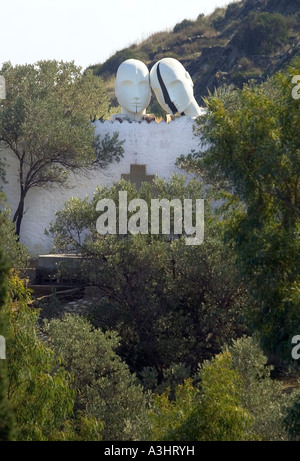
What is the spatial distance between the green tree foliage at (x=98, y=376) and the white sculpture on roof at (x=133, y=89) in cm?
789

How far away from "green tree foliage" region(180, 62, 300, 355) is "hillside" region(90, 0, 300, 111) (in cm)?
2520

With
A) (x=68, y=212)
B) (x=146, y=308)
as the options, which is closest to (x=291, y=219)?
(x=146, y=308)

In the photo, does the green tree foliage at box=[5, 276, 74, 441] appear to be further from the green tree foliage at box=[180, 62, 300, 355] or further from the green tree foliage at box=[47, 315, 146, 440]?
the green tree foliage at box=[180, 62, 300, 355]

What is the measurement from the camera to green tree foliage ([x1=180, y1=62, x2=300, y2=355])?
10.4 metres

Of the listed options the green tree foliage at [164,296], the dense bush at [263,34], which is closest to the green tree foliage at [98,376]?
the green tree foliage at [164,296]

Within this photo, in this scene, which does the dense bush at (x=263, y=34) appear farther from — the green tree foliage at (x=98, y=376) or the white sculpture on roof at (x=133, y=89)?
the green tree foliage at (x=98, y=376)

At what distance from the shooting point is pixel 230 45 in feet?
144

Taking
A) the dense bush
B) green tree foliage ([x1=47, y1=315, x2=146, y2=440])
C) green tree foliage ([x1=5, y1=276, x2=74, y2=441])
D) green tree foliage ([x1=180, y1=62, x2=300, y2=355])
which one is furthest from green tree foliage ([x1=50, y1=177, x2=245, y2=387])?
the dense bush

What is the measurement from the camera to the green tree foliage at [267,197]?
10408 mm

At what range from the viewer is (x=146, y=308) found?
16.5 metres

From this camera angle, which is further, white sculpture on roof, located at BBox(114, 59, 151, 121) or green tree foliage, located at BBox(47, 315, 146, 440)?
white sculpture on roof, located at BBox(114, 59, 151, 121)

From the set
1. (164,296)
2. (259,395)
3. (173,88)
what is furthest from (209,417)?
(173,88)

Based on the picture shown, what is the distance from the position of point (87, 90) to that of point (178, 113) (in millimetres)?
4292

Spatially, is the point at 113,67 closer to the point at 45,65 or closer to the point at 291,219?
the point at 45,65
